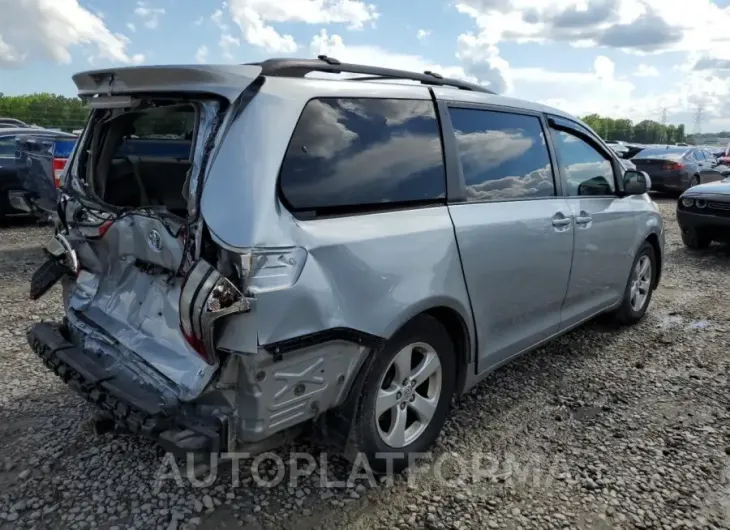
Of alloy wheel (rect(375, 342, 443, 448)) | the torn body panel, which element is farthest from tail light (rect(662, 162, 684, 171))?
the torn body panel

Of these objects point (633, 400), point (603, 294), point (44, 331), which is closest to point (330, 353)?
point (44, 331)

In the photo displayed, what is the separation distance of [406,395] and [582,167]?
2320mm

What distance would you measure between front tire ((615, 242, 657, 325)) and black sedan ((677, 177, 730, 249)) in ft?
11.2

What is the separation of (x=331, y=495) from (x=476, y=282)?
4.11 ft

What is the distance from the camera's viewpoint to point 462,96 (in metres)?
3.26

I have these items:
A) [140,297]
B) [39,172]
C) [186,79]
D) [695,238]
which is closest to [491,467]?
[140,297]

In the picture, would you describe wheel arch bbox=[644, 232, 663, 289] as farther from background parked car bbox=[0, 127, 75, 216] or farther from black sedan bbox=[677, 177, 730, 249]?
background parked car bbox=[0, 127, 75, 216]

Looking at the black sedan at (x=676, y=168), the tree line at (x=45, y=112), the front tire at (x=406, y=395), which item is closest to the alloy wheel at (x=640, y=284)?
the front tire at (x=406, y=395)

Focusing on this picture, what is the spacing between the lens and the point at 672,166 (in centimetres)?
1521

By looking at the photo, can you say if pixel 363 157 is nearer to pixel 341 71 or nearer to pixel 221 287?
pixel 341 71

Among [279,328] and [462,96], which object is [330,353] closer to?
[279,328]

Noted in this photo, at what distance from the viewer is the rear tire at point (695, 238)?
8.35m

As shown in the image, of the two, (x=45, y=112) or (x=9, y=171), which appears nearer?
(x=9, y=171)

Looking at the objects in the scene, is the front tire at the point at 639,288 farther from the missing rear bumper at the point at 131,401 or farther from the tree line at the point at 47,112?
the tree line at the point at 47,112
